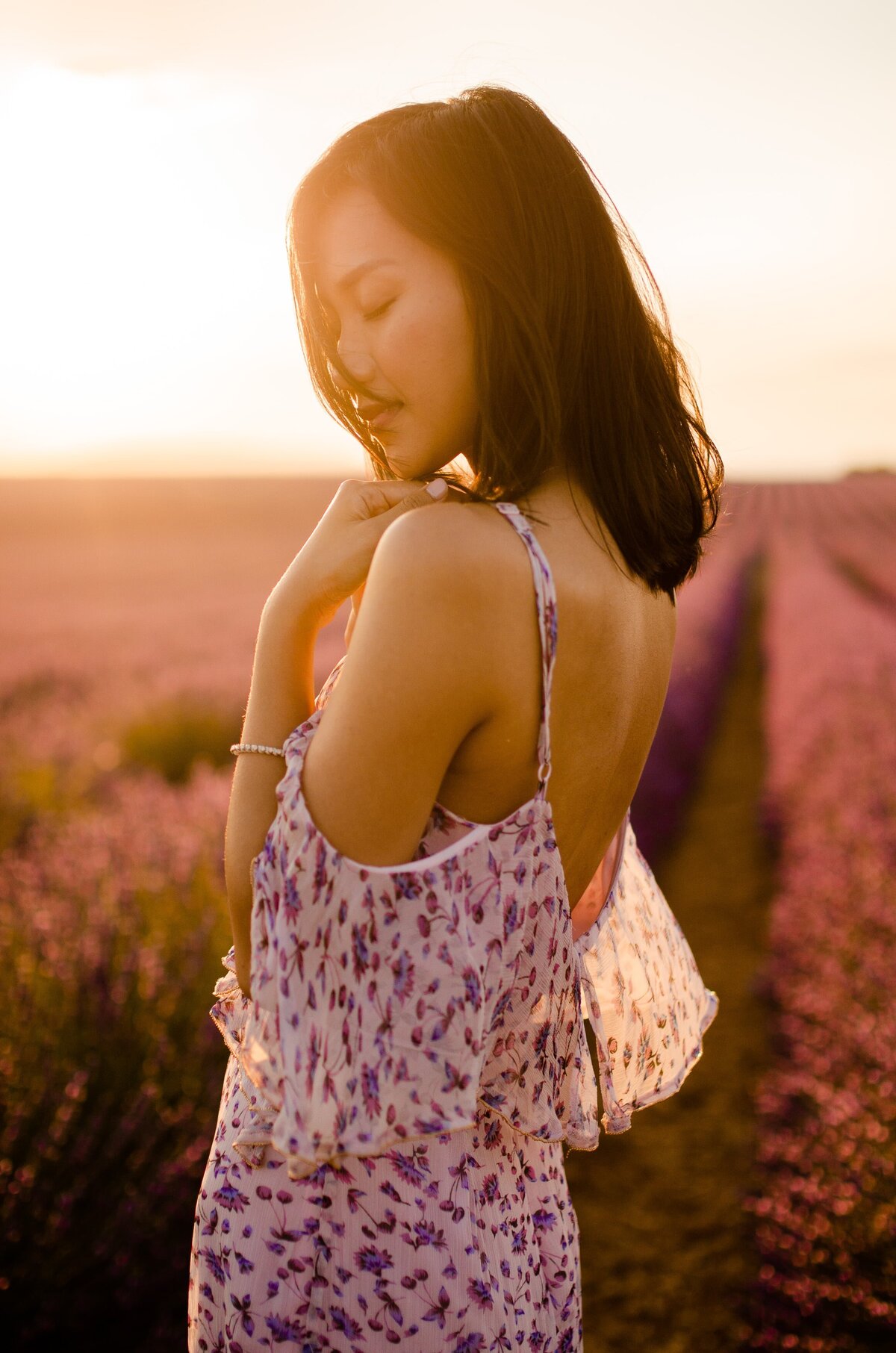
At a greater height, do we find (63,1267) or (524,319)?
(524,319)

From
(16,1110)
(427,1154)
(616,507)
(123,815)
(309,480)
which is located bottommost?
(309,480)

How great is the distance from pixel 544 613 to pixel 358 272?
476 millimetres

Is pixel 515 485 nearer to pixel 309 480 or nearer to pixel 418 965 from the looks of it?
pixel 418 965

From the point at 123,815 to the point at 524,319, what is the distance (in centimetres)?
363

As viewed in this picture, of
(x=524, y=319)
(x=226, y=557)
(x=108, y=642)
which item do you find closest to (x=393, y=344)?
(x=524, y=319)

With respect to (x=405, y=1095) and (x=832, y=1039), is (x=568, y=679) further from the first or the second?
(x=832, y=1039)

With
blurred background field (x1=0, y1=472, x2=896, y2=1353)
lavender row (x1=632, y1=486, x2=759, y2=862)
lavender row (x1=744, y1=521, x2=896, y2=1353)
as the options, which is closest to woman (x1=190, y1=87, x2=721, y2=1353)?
lavender row (x1=632, y1=486, x2=759, y2=862)

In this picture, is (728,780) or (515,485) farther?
(728,780)

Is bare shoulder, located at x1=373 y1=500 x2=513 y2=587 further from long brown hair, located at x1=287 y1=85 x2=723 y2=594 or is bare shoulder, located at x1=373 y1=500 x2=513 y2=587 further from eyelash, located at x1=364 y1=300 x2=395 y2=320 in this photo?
eyelash, located at x1=364 y1=300 x2=395 y2=320

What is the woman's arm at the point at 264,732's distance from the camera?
1.02m

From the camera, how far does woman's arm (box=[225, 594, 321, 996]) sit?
3.35 ft

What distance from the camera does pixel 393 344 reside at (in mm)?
1021

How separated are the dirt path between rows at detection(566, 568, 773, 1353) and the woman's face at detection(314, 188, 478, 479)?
2.75 metres

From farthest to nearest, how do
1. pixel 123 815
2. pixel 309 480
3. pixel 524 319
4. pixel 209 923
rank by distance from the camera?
pixel 309 480 → pixel 123 815 → pixel 209 923 → pixel 524 319
